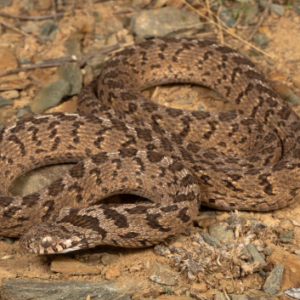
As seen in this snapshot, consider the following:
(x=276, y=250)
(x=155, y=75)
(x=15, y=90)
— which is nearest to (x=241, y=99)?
(x=155, y=75)

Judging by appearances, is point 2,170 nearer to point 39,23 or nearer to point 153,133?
point 153,133

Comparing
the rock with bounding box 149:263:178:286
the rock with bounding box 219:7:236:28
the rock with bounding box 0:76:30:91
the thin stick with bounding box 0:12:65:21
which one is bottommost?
the rock with bounding box 0:76:30:91

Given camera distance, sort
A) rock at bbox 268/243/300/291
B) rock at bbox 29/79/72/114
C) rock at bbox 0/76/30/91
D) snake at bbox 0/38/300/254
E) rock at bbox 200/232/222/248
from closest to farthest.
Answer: rock at bbox 268/243/300/291, snake at bbox 0/38/300/254, rock at bbox 200/232/222/248, rock at bbox 29/79/72/114, rock at bbox 0/76/30/91

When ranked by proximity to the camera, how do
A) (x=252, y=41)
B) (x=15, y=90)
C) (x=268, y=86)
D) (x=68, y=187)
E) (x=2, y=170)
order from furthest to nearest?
(x=252, y=41), (x=15, y=90), (x=268, y=86), (x=2, y=170), (x=68, y=187)

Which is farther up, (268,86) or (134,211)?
(268,86)

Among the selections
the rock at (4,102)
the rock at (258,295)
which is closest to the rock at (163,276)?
the rock at (258,295)

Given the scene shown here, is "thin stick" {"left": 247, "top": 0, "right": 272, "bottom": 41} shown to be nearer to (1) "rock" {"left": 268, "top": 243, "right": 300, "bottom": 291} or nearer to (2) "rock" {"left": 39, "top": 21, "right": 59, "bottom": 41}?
(2) "rock" {"left": 39, "top": 21, "right": 59, "bottom": 41}

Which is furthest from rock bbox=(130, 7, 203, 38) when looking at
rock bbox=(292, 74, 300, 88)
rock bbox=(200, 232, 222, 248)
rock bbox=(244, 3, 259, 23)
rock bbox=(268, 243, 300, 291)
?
rock bbox=(268, 243, 300, 291)
